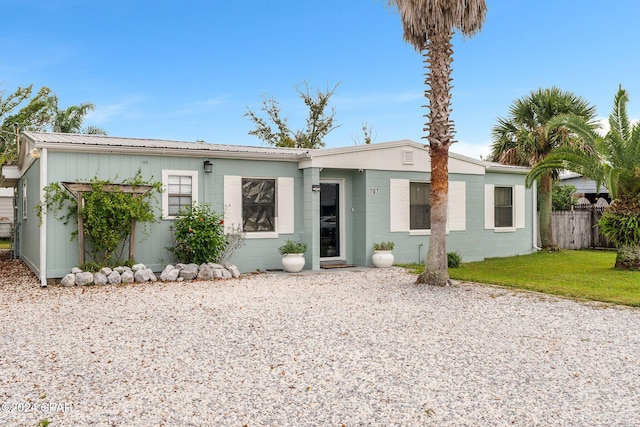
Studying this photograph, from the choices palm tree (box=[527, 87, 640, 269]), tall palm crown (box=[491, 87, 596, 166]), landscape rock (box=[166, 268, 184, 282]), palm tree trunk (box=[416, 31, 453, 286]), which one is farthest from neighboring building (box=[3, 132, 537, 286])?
palm tree trunk (box=[416, 31, 453, 286])

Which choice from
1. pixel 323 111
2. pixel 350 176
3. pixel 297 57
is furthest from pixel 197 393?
pixel 323 111

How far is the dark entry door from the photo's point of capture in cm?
1305

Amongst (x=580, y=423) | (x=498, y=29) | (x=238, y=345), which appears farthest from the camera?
(x=498, y=29)

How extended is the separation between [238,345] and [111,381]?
143cm

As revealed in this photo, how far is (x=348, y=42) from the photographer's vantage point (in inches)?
824

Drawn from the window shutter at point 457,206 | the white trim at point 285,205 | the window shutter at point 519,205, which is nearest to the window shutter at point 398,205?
the window shutter at point 457,206

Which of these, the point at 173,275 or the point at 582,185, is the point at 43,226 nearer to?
the point at 173,275

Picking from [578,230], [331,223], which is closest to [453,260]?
[331,223]

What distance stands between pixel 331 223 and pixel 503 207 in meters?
5.72

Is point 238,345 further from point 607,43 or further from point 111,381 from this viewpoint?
point 607,43

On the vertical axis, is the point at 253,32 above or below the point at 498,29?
above

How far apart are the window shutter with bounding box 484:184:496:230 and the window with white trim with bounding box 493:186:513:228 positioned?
0.82ft

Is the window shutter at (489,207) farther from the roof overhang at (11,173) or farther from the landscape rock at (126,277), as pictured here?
the roof overhang at (11,173)

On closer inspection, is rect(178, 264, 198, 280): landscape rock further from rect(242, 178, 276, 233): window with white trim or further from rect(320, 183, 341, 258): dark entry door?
rect(320, 183, 341, 258): dark entry door
